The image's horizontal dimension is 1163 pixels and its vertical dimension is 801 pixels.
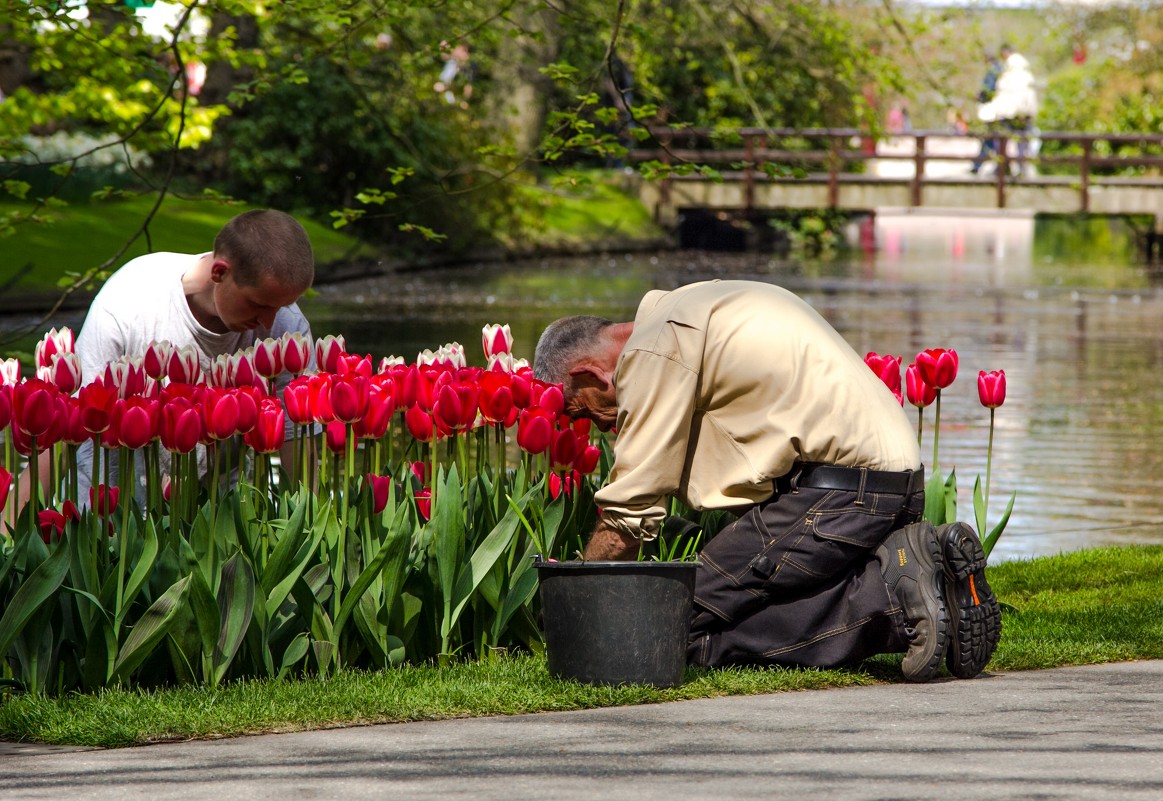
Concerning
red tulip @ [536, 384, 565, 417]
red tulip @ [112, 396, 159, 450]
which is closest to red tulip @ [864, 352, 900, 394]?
red tulip @ [536, 384, 565, 417]

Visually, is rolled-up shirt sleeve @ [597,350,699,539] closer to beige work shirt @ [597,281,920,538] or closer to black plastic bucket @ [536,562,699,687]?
beige work shirt @ [597,281,920,538]

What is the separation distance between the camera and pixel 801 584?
457 cm

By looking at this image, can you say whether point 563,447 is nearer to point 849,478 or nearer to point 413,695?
point 849,478

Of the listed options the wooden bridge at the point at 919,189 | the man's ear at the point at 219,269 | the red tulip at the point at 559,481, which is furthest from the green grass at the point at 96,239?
the red tulip at the point at 559,481

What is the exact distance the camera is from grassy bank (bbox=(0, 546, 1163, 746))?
396 centimetres

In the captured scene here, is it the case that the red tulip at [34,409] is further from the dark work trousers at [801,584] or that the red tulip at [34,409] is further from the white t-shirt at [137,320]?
the dark work trousers at [801,584]

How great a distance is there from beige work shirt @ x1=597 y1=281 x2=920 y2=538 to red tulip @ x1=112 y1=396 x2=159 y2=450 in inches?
44.7

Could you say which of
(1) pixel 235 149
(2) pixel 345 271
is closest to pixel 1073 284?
(2) pixel 345 271

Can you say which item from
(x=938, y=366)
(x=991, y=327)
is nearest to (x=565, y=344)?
(x=938, y=366)

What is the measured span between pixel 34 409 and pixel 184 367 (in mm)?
624

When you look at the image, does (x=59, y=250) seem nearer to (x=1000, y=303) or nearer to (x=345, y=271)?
(x=345, y=271)

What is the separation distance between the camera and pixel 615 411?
470 cm

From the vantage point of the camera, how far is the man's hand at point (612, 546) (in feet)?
14.5

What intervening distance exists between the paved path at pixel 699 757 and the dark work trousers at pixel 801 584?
1.01 ft
